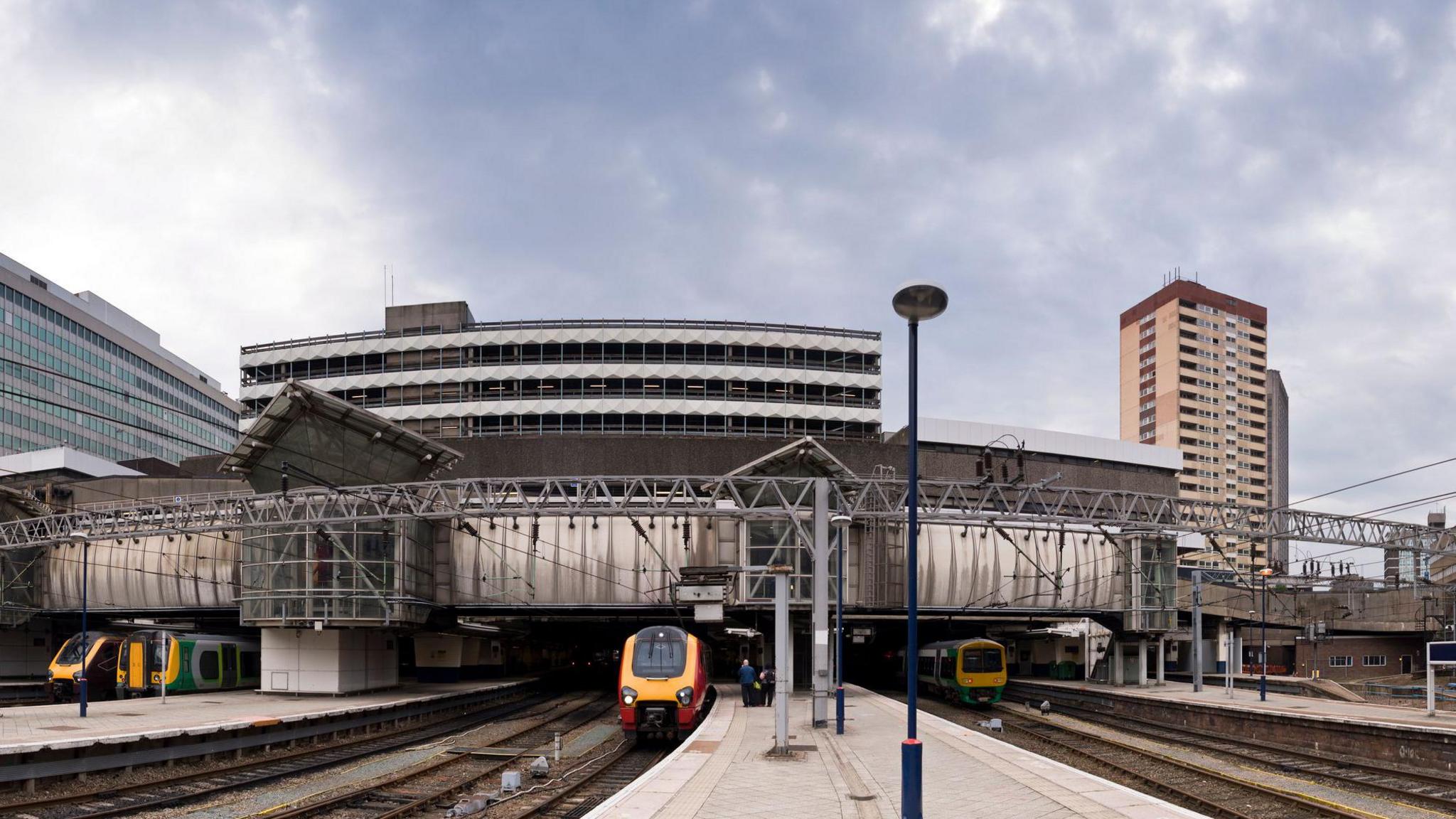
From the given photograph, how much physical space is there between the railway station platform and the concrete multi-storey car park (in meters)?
91.1

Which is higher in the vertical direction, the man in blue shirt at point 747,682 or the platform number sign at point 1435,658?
the platform number sign at point 1435,658

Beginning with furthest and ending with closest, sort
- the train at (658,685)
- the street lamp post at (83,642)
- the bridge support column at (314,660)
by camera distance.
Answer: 1. the bridge support column at (314,660)
2. the street lamp post at (83,642)
3. the train at (658,685)

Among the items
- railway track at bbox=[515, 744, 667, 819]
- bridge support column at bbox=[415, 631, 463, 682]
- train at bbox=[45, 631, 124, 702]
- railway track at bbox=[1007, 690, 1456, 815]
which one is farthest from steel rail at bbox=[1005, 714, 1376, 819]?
train at bbox=[45, 631, 124, 702]

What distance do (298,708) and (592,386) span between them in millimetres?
54668

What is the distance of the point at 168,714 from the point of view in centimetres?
3044

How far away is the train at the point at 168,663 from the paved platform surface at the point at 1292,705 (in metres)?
37.6

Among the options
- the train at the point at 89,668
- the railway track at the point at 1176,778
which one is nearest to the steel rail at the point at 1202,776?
the railway track at the point at 1176,778

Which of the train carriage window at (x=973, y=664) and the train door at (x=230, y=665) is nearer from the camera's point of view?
the train carriage window at (x=973, y=664)

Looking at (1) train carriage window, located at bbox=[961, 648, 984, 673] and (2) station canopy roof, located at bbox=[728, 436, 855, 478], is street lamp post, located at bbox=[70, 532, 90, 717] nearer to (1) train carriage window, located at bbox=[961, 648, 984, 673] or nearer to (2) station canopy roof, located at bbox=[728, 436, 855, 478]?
(2) station canopy roof, located at bbox=[728, 436, 855, 478]

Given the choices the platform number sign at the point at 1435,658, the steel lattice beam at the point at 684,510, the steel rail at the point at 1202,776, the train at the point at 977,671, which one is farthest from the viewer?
the train at the point at 977,671

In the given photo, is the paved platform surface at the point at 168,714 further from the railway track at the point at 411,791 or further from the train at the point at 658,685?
the train at the point at 658,685

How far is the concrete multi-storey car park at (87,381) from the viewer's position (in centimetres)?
11269

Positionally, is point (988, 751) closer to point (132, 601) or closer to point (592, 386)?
point (132, 601)

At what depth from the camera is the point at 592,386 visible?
86.9 meters
